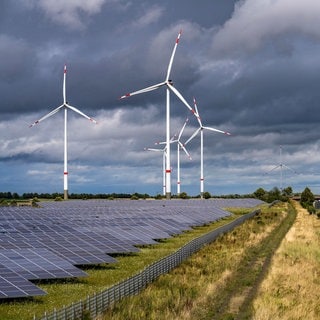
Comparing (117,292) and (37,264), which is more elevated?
(37,264)

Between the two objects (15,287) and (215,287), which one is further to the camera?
(215,287)

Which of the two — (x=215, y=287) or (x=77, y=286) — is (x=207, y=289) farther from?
(x=77, y=286)

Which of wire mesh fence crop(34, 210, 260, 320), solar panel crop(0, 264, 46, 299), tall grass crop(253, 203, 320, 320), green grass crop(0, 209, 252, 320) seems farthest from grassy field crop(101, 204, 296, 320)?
solar panel crop(0, 264, 46, 299)

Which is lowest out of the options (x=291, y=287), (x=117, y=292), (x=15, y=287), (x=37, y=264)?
(x=291, y=287)

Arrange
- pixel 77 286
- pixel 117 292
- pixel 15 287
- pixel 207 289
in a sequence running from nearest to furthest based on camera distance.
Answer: pixel 15 287 → pixel 117 292 → pixel 207 289 → pixel 77 286

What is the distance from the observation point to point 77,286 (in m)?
42.4

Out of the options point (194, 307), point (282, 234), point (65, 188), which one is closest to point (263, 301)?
point (194, 307)

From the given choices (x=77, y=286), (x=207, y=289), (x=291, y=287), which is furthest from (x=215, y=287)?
(x=77, y=286)

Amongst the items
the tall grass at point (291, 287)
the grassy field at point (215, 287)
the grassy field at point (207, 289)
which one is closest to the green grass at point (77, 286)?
the grassy field at point (215, 287)

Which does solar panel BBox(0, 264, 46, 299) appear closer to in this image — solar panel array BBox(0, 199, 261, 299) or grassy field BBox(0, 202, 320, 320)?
solar panel array BBox(0, 199, 261, 299)

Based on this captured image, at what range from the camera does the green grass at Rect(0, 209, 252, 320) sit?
113 feet

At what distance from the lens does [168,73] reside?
12538 cm

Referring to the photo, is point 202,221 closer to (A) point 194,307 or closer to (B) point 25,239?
(B) point 25,239

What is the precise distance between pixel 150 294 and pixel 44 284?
29.7 ft
